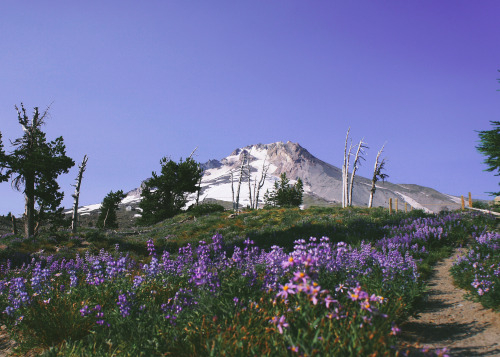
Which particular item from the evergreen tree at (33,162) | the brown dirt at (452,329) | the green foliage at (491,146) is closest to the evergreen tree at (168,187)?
the evergreen tree at (33,162)

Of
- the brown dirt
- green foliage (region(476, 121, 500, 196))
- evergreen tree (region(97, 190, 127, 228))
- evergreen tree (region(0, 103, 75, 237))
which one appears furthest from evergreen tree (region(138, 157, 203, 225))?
the brown dirt

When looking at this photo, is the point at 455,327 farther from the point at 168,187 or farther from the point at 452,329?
the point at 168,187

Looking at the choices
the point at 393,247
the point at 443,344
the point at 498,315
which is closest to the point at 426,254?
the point at 393,247

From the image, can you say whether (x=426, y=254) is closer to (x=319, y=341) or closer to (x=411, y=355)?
(x=411, y=355)

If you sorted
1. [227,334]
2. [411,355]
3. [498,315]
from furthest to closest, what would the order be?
[498,315], [411,355], [227,334]

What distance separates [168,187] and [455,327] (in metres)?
44.0

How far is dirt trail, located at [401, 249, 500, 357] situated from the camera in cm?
468

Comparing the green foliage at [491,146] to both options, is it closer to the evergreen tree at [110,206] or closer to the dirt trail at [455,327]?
the dirt trail at [455,327]

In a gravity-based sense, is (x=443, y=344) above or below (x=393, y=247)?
below

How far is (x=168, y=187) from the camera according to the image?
47.0 meters

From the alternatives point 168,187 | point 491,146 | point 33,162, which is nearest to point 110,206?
point 168,187

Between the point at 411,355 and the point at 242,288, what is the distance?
2.28 meters

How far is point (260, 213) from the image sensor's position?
26750mm

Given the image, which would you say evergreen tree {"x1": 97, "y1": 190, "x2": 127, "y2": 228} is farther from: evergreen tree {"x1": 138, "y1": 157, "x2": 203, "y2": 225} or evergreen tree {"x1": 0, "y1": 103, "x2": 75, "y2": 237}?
evergreen tree {"x1": 0, "y1": 103, "x2": 75, "y2": 237}
